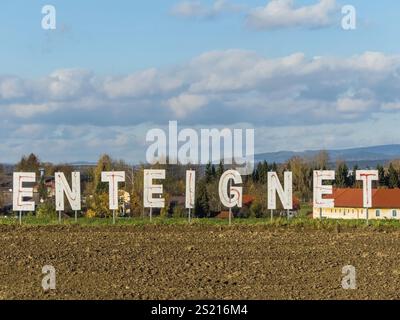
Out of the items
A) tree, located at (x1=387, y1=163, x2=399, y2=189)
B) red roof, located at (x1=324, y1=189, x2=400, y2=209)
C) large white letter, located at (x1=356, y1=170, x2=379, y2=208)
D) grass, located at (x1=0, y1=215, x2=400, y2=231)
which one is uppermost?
tree, located at (x1=387, y1=163, x2=399, y2=189)

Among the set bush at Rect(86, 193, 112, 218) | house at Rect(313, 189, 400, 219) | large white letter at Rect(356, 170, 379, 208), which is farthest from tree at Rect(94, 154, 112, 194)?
large white letter at Rect(356, 170, 379, 208)

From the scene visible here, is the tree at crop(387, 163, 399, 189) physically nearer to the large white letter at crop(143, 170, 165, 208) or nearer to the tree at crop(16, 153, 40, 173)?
the tree at crop(16, 153, 40, 173)

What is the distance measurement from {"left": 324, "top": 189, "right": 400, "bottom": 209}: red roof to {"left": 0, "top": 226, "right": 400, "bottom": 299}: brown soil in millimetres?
26740

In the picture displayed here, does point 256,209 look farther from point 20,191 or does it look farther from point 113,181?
point 20,191

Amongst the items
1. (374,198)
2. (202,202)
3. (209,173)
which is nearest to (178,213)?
(202,202)

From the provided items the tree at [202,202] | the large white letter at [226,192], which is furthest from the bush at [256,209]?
the large white letter at [226,192]

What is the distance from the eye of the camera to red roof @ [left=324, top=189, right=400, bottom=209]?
185ft

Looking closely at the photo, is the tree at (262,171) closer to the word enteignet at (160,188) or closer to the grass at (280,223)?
the grass at (280,223)

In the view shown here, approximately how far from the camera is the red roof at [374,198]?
5647 cm

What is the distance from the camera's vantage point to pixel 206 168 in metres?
70.8

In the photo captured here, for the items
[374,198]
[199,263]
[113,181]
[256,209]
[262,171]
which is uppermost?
[262,171]

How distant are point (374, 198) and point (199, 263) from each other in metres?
40.8

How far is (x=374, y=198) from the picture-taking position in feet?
192
